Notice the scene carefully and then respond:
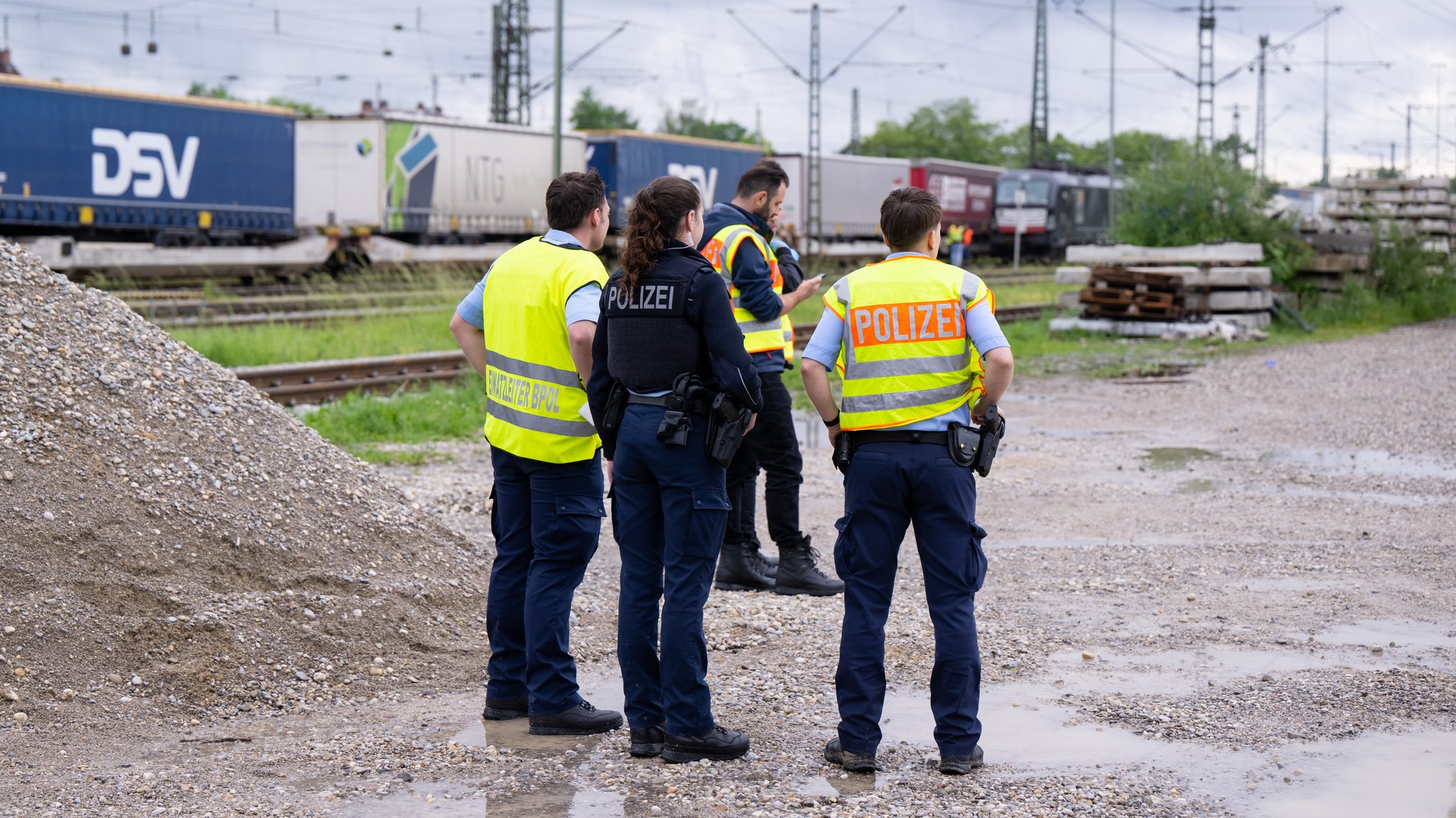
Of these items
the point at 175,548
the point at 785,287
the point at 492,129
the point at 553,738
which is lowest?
the point at 553,738

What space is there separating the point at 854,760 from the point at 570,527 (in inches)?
49.2

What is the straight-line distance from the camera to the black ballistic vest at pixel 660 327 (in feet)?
15.4

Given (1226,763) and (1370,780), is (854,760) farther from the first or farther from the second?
(1370,780)

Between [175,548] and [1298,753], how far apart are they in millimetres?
4322

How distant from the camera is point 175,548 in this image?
233 inches

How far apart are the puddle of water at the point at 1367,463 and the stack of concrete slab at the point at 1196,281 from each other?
420 inches

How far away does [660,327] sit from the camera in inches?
185

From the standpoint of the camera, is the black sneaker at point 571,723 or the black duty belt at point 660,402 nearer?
the black duty belt at point 660,402

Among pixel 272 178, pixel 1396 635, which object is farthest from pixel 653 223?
pixel 272 178

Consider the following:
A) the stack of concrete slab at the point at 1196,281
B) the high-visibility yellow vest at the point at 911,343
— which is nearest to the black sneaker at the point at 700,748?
the high-visibility yellow vest at the point at 911,343

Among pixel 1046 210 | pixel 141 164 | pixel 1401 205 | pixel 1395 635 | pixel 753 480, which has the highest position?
pixel 1046 210

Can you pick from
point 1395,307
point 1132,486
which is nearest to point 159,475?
point 1132,486

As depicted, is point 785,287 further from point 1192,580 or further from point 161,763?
point 161,763

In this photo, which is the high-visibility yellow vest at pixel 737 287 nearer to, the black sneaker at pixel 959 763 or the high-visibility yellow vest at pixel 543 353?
the high-visibility yellow vest at pixel 543 353
